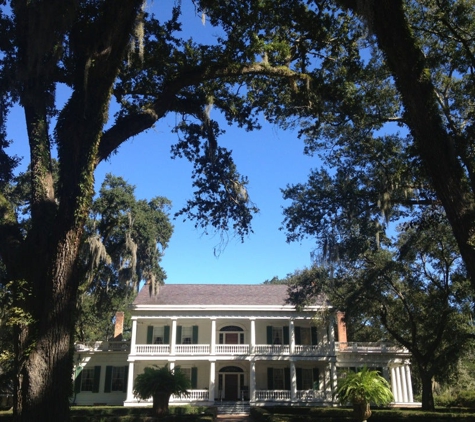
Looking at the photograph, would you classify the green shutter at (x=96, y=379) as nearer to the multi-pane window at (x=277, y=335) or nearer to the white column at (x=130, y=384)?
the white column at (x=130, y=384)

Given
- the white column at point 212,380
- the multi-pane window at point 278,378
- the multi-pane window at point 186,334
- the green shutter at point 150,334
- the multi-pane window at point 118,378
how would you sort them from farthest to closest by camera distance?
the multi-pane window at point 186,334
the green shutter at point 150,334
the multi-pane window at point 278,378
the multi-pane window at point 118,378
the white column at point 212,380

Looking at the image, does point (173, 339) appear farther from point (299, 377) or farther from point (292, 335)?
point (299, 377)

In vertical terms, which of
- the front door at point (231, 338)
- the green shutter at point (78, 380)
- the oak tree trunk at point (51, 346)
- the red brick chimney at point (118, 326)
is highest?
the red brick chimney at point (118, 326)

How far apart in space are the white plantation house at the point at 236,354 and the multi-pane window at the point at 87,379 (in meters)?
0.06

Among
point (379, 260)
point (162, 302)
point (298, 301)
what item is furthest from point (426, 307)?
point (162, 302)

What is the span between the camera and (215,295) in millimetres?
28594

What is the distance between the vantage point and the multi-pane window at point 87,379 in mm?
25525

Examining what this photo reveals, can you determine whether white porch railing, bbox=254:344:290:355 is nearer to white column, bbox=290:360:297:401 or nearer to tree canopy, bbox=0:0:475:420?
white column, bbox=290:360:297:401

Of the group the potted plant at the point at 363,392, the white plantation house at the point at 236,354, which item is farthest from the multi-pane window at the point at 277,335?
the potted plant at the point at 363,392

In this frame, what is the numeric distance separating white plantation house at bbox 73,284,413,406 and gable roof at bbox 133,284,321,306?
0.13 m

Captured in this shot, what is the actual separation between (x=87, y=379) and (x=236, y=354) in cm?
895

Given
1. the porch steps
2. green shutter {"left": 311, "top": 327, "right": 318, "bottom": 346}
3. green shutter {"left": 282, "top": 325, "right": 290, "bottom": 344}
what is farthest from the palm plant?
green shutter {"left": 311, "top": 327, "right": 318, "bottom": 346}

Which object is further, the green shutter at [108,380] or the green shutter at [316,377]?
the green shutter at [108,380]

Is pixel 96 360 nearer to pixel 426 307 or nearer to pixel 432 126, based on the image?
pixel 426 307
